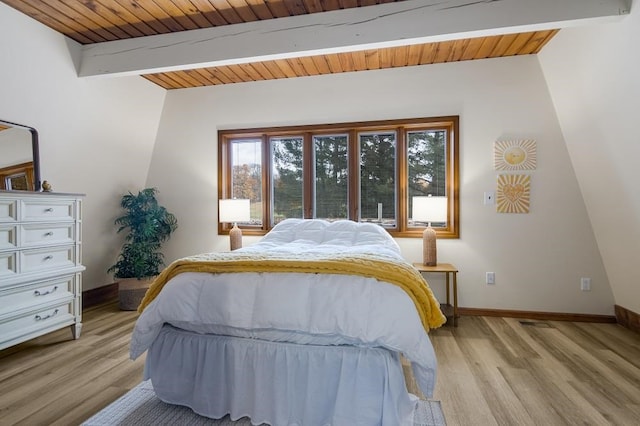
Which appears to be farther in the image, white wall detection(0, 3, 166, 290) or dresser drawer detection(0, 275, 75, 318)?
white wall detection(0, 3, 166, 290)

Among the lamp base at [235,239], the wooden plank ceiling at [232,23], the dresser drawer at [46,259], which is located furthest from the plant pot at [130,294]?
the wooden plank ceiling at [232,23]

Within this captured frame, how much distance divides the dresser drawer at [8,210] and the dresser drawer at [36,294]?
0.48m

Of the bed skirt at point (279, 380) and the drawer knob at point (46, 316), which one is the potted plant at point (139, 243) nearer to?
the drawer knob at point (46, 316)

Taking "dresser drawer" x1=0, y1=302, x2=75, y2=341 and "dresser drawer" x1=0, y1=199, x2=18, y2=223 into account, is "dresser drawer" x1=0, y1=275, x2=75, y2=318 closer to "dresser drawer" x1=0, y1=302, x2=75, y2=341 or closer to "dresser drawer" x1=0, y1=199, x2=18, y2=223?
"dresser drawer" x1=0, y1=302, x2=75, y2=341

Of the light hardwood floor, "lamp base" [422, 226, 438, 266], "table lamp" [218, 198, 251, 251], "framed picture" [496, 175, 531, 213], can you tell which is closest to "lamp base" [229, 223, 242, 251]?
"table lamp" [218, 198, 251, 251]

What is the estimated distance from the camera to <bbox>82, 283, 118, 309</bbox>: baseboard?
350cm

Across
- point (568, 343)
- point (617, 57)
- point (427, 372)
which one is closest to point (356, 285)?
point (427, 372)

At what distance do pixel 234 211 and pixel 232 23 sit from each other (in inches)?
70.1

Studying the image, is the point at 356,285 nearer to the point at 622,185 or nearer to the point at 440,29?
the point at 440,29

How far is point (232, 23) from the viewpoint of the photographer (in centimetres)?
271

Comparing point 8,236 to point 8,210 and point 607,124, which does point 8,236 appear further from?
point 607,124

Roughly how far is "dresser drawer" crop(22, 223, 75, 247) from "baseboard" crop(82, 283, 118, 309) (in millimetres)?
1209

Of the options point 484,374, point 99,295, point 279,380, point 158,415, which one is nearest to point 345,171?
point 484,374

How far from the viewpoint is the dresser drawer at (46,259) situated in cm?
232
